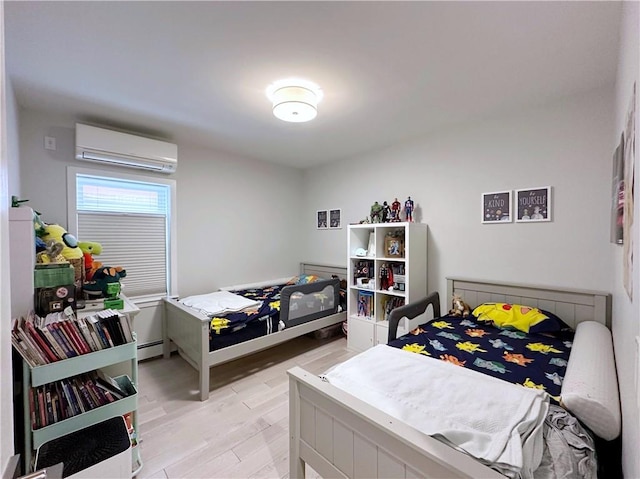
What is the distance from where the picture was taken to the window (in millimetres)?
2666

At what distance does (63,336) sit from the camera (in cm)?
142

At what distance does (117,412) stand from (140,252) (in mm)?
1845

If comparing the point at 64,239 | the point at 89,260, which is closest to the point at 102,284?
the point at 89,260

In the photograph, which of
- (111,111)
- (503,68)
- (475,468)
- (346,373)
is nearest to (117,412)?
(346,373)

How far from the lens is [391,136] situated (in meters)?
3.06

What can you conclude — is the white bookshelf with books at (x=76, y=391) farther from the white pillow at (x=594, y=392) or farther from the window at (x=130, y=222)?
the white pillow at (x=594, y=392)

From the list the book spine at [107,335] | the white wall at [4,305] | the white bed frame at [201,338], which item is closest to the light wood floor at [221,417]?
the white bed frame at [201,338]

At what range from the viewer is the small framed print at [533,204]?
2326 millimetres

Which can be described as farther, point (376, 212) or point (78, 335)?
point (376, 212)

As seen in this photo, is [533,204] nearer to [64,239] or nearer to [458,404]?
[458,404]

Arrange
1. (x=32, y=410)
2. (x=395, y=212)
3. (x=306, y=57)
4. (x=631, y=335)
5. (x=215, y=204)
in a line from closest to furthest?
(x=631, y=335) → (x=32, y=410) → (x=306, y=57) → (x=395, y=212) → (x=215, y=204)

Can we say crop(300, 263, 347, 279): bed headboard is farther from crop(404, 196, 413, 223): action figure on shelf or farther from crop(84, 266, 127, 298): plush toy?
crop(84, 266, 127, 298): plush toy

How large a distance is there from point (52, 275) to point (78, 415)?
90 centimetres

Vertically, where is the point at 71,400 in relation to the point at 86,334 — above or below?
below
